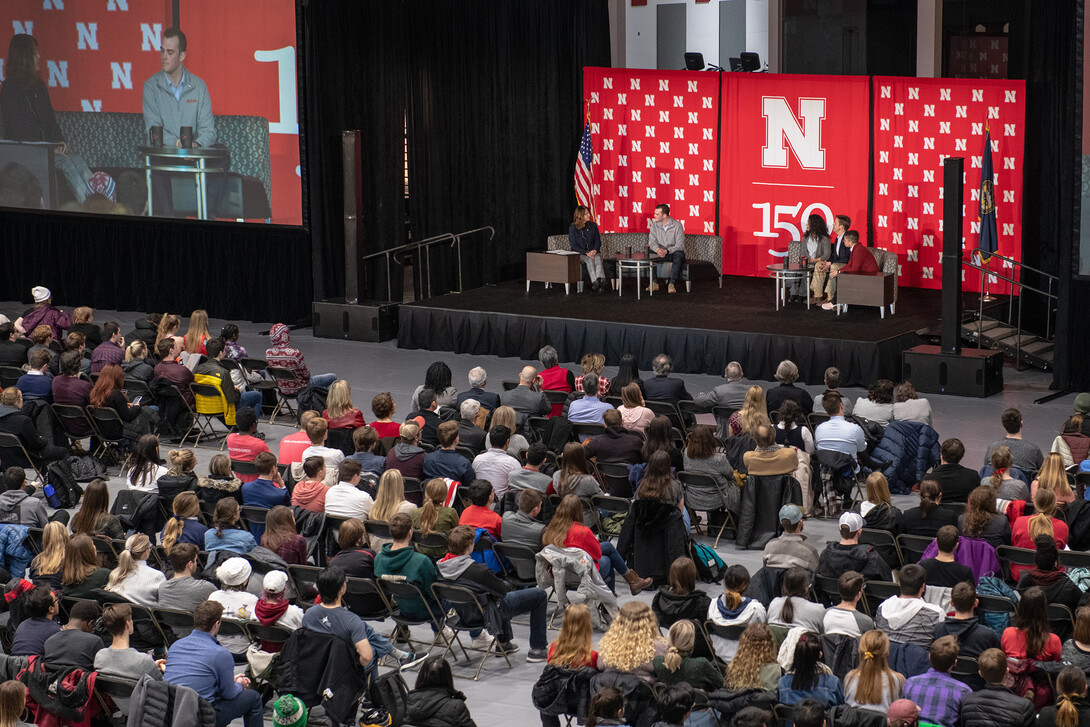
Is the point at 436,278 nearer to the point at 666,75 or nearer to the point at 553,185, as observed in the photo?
the point at 553,185

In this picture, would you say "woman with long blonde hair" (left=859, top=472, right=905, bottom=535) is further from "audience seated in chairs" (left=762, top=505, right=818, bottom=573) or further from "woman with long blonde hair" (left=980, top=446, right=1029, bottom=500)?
"audience seated in chairs" (left=762, top=505, right=818, bottom=573)

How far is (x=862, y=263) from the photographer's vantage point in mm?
17672

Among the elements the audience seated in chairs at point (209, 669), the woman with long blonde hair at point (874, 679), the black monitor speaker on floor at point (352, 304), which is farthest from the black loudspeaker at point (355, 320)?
the woman with long blonde hair at point (874, 679)

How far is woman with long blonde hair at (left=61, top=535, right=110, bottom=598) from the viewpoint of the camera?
8008 mm

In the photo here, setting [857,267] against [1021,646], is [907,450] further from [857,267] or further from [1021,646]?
[857,267]

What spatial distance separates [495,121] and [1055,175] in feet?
25.3

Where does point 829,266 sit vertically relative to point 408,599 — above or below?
above

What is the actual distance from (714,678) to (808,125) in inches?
568

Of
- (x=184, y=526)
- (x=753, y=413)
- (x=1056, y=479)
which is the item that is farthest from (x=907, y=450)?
(x=184, y=526)

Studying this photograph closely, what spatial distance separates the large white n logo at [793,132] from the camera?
20.2m

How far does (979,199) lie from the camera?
1811cm

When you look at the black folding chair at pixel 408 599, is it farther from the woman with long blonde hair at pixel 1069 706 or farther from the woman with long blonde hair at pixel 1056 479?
the woman with long blonde hair at pixel 1056 479

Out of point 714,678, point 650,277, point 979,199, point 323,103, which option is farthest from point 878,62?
point 714,678

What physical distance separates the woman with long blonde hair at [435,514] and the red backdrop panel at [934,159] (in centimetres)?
1127
